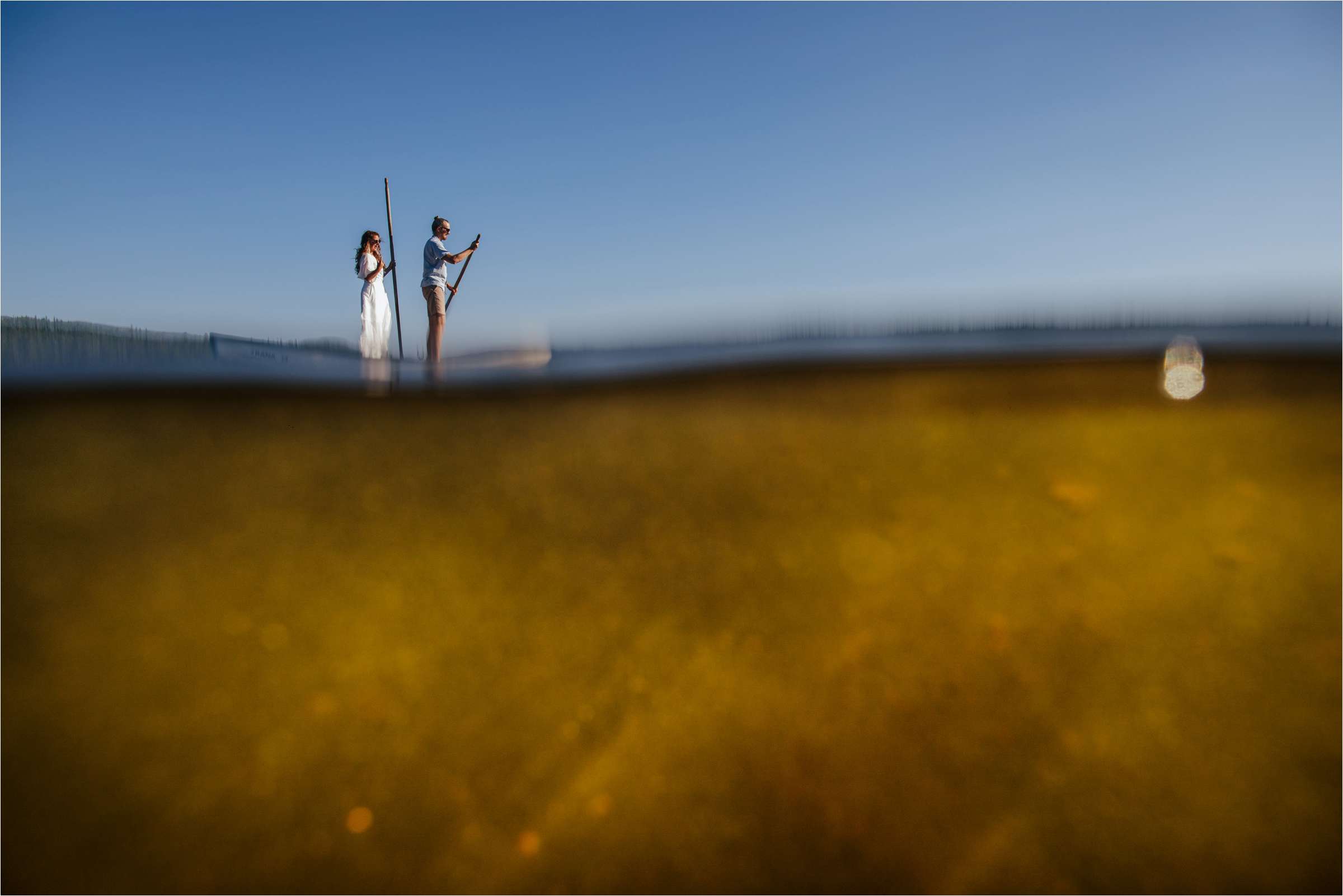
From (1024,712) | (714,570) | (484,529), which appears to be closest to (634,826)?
(714,570)

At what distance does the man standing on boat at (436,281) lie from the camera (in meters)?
9.55

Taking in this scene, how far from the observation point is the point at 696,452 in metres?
5.75

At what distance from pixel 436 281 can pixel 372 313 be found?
1086mm

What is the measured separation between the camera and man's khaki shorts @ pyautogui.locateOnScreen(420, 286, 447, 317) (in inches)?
376

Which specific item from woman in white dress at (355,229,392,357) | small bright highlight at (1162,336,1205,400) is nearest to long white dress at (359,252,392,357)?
woman in white dress at (355,229,392,357)

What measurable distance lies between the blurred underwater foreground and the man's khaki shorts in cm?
471

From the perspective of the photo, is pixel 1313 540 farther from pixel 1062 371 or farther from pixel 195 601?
pixel 195 601

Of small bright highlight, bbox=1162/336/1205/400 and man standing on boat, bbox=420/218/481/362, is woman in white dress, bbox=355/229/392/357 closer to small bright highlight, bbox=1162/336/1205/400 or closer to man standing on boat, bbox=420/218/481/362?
man standing on boat, bbox=420/218/481/362

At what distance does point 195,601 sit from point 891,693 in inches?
186

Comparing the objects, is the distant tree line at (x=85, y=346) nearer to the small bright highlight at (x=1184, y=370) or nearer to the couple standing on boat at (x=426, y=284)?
the couple standing on boat at (x=426, y=284)

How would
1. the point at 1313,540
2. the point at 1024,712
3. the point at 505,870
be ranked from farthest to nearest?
the point at 1313,540
the point at 1024,712
the point at 505,870

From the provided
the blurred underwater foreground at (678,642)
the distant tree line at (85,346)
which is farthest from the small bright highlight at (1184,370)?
the distant tree line at (85,346)

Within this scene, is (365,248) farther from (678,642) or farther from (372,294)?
(678,642)

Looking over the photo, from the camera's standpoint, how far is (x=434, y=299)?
9.57 meters
